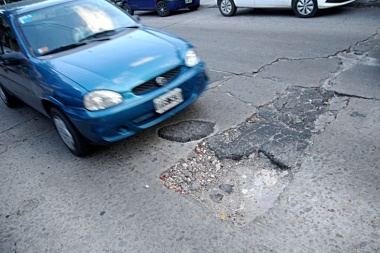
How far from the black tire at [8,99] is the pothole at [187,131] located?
299cm

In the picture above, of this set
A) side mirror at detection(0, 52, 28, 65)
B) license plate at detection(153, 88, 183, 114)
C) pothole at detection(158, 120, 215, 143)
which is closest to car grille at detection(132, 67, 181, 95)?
license plate at detection(153, 88, 183, 114)

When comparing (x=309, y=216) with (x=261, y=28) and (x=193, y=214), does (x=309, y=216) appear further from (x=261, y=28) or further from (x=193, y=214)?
(x=261, y=28)

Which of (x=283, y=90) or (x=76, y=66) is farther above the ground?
(x=76, y=66)

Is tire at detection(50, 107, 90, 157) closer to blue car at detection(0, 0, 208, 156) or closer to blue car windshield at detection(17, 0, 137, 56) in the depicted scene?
blue car at detection(0, 0, 208, 156)

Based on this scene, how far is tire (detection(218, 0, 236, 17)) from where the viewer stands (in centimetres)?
1023

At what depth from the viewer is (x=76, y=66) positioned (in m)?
3.37

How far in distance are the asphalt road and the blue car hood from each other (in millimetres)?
858

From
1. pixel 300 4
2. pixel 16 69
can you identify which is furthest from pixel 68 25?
pixel 300 4

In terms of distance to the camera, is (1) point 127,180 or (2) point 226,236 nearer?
(2) point 226,236

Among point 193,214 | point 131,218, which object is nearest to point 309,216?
point 193,214

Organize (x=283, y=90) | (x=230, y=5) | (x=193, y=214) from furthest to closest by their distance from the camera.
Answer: (x=230, y=5), (x=283, y=90), (x=193, y=214)

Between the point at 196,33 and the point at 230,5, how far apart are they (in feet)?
6.98

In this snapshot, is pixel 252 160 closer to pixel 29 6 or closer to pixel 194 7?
pixel 29 6

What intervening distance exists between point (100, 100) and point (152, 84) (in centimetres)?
56
